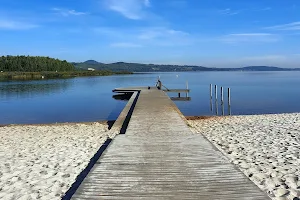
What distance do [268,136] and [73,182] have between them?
698cm

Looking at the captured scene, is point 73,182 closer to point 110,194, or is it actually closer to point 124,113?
point 110,194

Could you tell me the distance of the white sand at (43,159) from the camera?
5562 millimetres

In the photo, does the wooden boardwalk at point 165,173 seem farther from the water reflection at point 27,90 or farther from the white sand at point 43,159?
the water reflection at point 27,90

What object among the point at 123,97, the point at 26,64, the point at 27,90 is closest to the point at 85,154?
the point at 123,97

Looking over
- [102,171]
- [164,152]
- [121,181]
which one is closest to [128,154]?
[164,152]

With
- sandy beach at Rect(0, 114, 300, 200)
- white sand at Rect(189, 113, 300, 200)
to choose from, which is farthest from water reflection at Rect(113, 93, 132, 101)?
white sand at Rect(189, 113, 300, 200)

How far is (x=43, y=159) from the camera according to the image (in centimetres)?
774

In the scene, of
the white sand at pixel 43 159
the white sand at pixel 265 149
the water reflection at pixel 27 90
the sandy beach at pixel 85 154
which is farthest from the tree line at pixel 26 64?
the white sand at pixel 265 149

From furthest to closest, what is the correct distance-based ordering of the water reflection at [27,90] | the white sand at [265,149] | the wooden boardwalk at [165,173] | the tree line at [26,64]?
the tree line at [26,64], the water reflection at [27,90], the white sand at [265,149], the wooden boardwalk at [165,173]

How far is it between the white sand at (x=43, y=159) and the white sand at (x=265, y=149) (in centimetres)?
372

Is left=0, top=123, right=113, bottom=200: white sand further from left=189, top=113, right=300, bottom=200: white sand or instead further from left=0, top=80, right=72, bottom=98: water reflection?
left=0, top=80, right=72, bottom=98: water reflection

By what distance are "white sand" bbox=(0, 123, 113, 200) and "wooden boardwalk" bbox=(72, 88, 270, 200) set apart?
94 centimetres

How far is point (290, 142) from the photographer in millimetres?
9047

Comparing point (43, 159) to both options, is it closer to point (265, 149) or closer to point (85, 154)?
point (85, 154)
